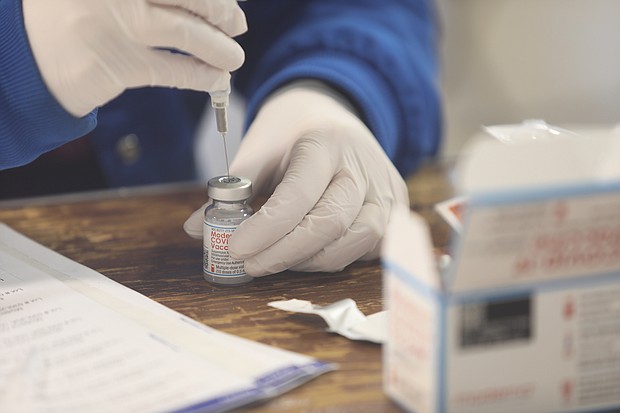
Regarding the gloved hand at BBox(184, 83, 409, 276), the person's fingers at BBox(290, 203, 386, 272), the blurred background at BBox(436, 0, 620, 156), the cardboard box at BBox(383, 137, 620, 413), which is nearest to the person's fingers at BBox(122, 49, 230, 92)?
the gloved hand at BBox(184, 83, 409, 276)

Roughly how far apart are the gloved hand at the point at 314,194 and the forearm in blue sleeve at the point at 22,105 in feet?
0.58

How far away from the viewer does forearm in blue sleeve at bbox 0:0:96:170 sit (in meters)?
0.83

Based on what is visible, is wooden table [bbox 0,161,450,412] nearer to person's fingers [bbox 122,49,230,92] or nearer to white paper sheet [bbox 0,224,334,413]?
white paper sheet [bbox 0,224,334,413]

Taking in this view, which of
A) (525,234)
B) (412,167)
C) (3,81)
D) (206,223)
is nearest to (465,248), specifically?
(525,234)

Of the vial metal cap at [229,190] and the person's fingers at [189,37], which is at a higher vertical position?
the person's fingers at [189,37]

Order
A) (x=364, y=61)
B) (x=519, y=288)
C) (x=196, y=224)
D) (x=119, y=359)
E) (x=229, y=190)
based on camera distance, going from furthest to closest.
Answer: (x=364, y=61), (x=196, y=224), (x=229, y=190), (x=119, y=359), (x=519, y=288)

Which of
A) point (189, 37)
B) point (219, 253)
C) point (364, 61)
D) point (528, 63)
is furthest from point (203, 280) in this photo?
point (528, 63)

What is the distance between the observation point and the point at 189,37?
32.2 inches

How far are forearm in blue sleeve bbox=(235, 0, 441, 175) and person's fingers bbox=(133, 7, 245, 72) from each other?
31 cm

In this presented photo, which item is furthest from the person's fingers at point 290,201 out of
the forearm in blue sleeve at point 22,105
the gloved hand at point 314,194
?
the forearm in blue sleeve at point 22,105

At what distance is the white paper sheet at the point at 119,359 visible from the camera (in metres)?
0.57

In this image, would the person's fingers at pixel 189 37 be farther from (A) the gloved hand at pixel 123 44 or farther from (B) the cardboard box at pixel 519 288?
(B) the cardboard box at pixel 519 288

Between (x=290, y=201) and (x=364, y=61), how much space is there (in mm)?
487

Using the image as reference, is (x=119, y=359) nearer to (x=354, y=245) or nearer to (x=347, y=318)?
(x=347, y=318)
